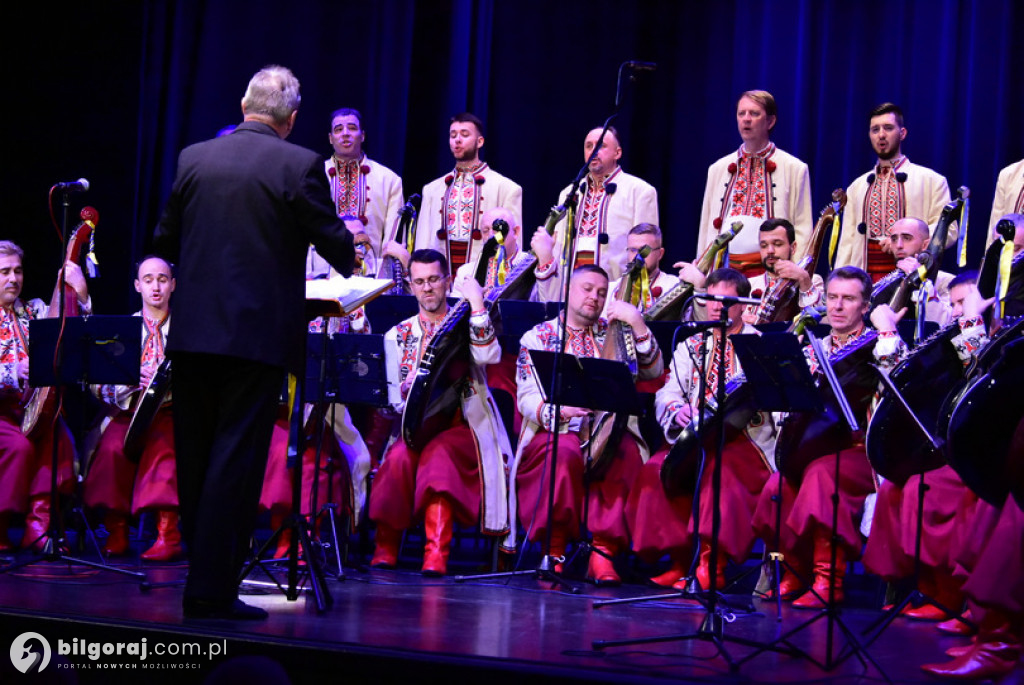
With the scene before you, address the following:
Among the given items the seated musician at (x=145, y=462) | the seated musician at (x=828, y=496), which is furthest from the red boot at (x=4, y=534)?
the seated musician at (x=828, y=496)

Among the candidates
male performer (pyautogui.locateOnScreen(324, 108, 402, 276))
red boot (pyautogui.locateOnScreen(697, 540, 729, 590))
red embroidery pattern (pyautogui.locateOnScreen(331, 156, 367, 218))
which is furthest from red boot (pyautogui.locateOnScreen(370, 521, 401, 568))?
red embroidery pattern (pyautogui.locateOnScreen(331, 156, 367, 218))

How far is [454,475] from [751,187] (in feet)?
9.55

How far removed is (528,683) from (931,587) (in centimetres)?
205

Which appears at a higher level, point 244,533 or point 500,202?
point 500,202

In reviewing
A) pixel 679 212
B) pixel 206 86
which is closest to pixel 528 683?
pixel 679 212

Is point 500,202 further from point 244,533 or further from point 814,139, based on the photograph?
point 244,533

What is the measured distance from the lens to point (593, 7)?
8406 mm

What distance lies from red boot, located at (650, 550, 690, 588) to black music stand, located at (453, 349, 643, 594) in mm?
590

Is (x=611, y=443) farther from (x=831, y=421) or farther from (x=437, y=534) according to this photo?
(x=831, y=421)

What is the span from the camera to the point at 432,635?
3531 mm

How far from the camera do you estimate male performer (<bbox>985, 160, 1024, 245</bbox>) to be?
642 centimetres

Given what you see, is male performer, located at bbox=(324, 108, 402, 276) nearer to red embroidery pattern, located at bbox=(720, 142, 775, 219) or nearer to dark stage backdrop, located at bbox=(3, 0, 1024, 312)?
dark stage backdrop, located at bbox=(3, 0, 1024, 312)

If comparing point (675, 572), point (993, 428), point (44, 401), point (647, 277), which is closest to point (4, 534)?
point (44, 401)

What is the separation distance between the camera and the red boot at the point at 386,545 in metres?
5.29
